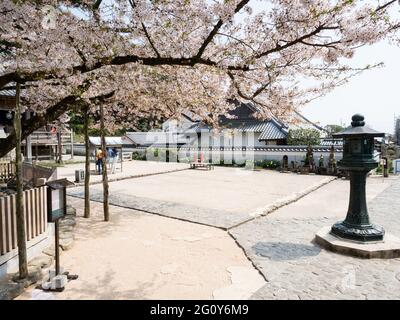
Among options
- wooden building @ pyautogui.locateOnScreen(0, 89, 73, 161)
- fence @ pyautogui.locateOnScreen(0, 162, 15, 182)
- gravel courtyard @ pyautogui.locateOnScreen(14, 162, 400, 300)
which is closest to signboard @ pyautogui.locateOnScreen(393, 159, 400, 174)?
gravel courtyard @ pyautogui.locateOnScreen(14, 162, 400, 300)

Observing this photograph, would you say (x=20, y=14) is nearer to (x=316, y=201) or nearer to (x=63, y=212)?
(x=63, y=212)

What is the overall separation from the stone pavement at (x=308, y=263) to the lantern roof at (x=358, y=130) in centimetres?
238

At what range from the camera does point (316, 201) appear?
36.0ft

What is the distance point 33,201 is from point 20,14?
3.41 meters

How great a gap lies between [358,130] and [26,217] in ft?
22.0

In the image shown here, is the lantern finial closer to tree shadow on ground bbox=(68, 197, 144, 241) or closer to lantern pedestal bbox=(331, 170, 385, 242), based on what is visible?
lantern pedestal bbox=(331, 170, 385, 242)

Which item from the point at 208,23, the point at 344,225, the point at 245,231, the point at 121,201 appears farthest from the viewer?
the point at 121,201

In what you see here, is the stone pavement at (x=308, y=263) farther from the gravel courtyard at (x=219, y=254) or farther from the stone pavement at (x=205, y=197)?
the stone pavement at (x=205, y=197)

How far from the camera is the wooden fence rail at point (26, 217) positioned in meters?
4.85

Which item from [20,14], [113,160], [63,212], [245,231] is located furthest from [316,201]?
[113,160]

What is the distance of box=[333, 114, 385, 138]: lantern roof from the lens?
5.86 metres

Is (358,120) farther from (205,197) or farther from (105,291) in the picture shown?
(205,197)
